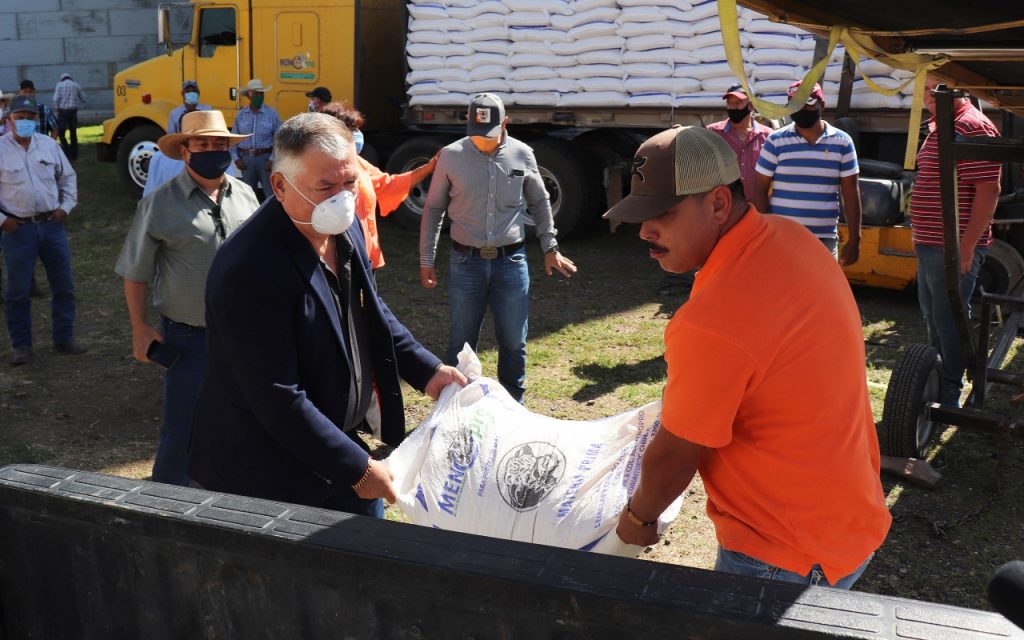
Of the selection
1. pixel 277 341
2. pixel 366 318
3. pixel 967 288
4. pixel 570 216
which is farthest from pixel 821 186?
pixel 570 216

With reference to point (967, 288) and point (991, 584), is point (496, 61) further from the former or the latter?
point (991, 584)

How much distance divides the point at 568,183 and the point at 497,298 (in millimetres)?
6078

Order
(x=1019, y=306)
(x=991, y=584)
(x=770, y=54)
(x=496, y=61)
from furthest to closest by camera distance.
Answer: (x=496, y=61) < (x=770, y=54) < (x=1019, y=306) < (x=991, y=584)

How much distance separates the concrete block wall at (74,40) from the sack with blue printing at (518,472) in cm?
2338

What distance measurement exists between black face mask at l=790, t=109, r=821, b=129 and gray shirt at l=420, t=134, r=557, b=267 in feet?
5.03

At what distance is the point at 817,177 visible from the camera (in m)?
5.76

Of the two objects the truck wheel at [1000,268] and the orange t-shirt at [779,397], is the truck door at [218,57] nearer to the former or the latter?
the truck wheel at [1000,268]

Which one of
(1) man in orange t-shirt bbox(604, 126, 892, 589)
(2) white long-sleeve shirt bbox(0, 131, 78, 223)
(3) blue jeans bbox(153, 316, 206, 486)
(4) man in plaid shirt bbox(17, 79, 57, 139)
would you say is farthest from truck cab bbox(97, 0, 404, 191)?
(1) man in orange t-shirt bbox(604, 126, 892, 589)

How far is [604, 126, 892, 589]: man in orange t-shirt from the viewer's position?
1.96 metres

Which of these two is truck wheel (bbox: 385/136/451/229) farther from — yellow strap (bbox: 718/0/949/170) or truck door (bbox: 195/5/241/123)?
yellow strap (bbox: 718/0/949/170)

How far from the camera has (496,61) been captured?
11273 millimetres

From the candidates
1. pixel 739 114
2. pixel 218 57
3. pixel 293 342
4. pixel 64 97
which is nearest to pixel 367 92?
pixel 218 57

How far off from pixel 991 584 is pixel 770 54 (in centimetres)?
908

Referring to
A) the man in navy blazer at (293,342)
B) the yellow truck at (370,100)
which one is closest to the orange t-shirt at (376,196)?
the man in navy blazer at (293,342)
